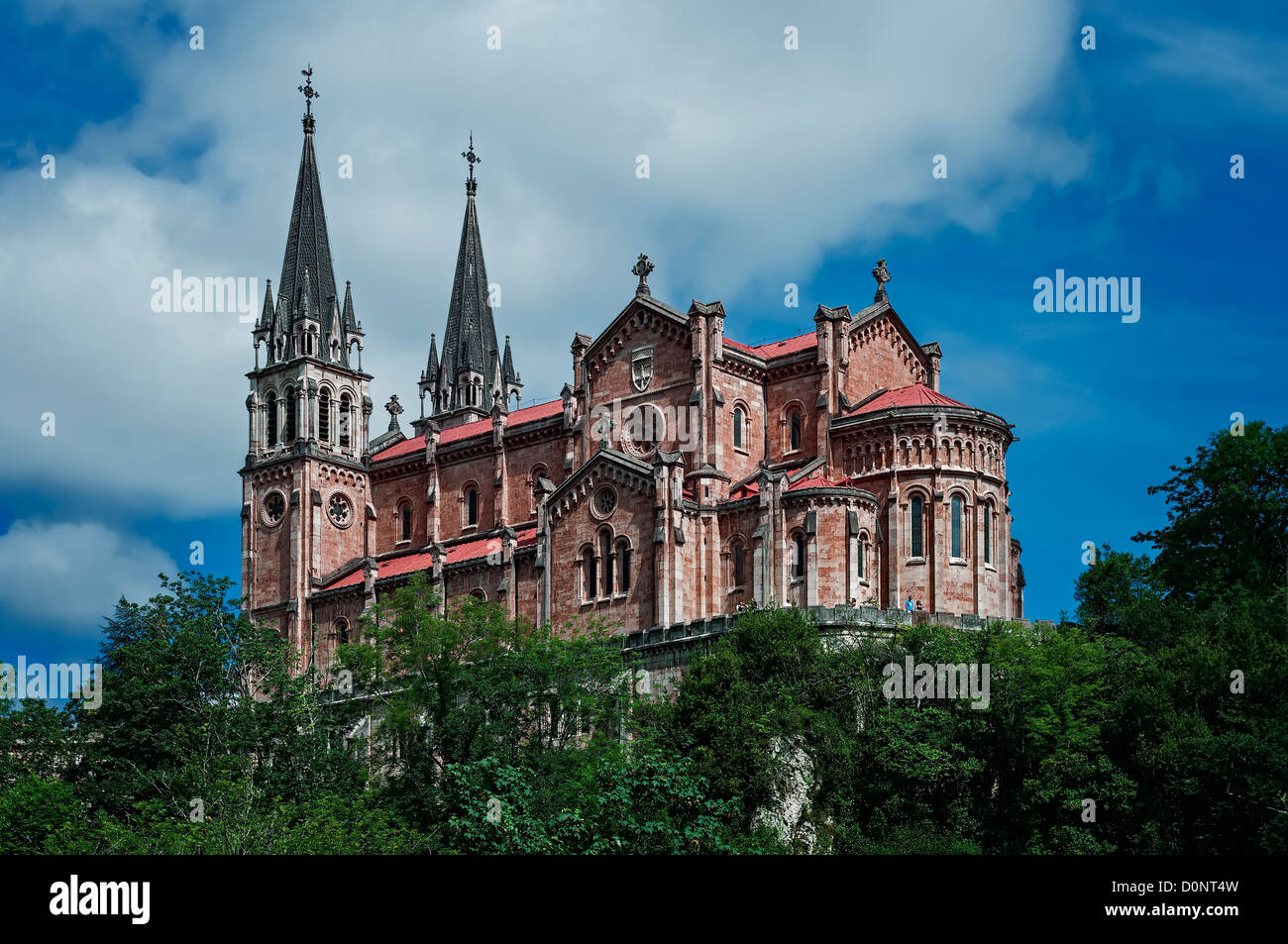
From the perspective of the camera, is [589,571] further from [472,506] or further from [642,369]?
[472,506]

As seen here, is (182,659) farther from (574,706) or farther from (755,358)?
(755,358)

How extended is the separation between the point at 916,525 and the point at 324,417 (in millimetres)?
38115

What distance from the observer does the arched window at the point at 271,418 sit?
93125mm

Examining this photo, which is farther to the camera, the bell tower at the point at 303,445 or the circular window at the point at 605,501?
the bell tower at the point at 303,445

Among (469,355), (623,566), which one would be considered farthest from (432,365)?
(623,566)

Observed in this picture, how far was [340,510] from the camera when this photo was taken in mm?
91062

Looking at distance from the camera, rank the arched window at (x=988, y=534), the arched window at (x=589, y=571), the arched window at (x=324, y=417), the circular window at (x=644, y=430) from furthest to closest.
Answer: the arched window at (x=324, y=417)
the circular window at (x=644, y=430)
the arched window at (x=589, y=571)
the arched window at (x=988, y=534)

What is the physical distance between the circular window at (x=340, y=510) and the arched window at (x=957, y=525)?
120ft

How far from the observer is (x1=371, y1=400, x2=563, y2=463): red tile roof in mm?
86188

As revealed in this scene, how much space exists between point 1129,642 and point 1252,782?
10298mm

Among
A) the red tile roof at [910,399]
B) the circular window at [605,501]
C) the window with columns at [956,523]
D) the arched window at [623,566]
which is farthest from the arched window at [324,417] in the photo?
the window with columns at [956,523]

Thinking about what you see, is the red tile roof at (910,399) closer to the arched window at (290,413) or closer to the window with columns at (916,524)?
the window with columns at (916,524)

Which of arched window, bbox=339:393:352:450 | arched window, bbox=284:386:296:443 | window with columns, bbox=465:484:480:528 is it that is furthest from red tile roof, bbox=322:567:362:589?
arched window, bbox=284:386:296:443
